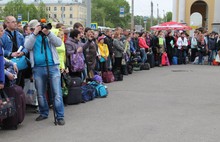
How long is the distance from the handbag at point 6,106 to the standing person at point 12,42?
100 centimetres

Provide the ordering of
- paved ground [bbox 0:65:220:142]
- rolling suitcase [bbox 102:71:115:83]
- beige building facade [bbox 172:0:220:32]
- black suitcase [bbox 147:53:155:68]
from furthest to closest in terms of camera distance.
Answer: beige building facade [bbox 172:0:220:32]
black suitcase [bbox 147:53:155:68]
rolling suitcase [bbox 102:71:115:83]
paved ground [bbox 0:65:220:142]

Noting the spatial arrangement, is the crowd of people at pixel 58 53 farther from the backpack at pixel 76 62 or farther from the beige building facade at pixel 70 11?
the beige building facade at pixel 70 11

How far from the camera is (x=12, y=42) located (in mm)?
7465

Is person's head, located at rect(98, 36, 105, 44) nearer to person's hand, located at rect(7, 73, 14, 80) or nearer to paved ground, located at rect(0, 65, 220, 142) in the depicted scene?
paved ground, located at rect(0, 65, 220, 142)

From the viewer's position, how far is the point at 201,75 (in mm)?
14758

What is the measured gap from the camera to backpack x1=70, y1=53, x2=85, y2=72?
353 inches

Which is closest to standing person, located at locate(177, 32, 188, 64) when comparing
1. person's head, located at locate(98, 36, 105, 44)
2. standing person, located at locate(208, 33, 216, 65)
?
standing person, located at locate(208, 33, 216, 65)

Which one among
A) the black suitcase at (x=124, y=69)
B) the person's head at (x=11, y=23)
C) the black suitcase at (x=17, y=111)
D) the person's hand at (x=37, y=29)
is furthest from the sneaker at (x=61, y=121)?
the black suitcase at (x=124, y=69)

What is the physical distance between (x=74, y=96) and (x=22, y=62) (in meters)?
1.89

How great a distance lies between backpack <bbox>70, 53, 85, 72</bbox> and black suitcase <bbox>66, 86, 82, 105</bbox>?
0.54 meters

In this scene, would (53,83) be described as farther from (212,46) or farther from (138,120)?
(212,46)

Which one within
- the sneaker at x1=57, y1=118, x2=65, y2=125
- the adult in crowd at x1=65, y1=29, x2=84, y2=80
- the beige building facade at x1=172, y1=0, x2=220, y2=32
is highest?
the beige building facade at x1=172, y1=0, x2=220, y2=32

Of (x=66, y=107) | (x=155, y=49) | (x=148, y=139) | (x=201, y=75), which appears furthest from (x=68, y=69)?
(x=155, y=49)

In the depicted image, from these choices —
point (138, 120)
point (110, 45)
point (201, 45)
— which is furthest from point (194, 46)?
point (138, 120)
